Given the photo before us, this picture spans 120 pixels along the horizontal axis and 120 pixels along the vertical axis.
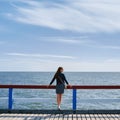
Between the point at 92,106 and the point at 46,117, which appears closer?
the point at 46,117

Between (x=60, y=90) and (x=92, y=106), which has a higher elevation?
(x=60, y=90)

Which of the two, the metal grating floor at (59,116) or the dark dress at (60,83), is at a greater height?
the dark dress at (60,83)

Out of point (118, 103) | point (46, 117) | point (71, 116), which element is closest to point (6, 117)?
point (46, 117)

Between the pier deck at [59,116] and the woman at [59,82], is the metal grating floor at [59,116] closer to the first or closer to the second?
the pier deck at [59,116]

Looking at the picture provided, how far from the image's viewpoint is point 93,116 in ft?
46.6

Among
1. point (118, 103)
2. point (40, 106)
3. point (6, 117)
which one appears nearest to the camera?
point (6, 117)

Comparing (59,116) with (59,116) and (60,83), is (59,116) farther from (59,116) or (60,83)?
(60,83)

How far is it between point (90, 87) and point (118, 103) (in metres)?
38.9

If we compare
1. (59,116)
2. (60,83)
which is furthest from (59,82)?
(59,116)

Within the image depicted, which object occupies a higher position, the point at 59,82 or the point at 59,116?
the point at 59,82

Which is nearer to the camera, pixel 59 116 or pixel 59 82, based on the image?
pixel 59 116

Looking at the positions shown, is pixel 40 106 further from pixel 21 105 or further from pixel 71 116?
pixel 71 116

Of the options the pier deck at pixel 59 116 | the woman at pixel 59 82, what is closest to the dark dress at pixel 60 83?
the woman at pixel 59 82

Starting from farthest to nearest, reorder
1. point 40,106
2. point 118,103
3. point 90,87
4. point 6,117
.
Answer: point 118,103
point 40,106
point 90,87
point 6,117
